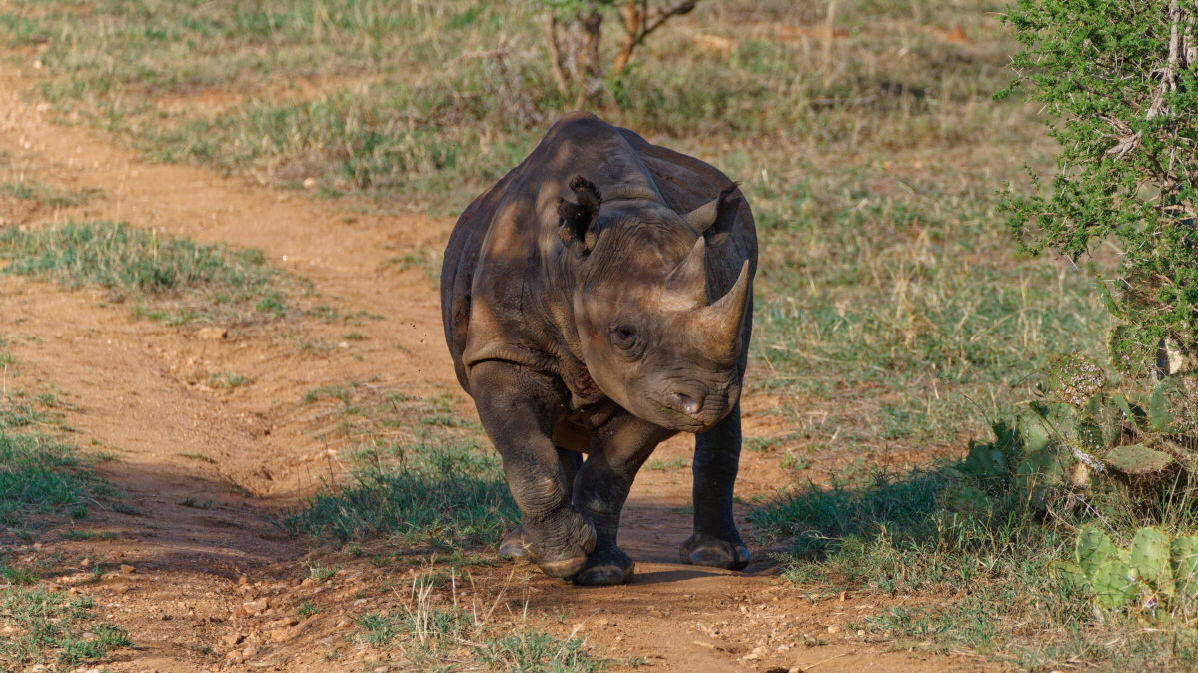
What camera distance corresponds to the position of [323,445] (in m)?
8.01

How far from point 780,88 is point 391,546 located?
34.0ft

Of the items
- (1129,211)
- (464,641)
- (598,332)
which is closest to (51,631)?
(464,641)

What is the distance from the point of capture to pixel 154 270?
1050 centimetres

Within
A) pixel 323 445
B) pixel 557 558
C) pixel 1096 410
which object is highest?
pixel 1096 410

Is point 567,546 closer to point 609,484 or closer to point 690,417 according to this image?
point 609,484

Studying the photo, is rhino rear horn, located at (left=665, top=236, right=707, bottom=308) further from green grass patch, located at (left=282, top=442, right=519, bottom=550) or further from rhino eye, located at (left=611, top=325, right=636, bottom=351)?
green grass patch, located at (left=282, top=442, right=519, bottom=550)

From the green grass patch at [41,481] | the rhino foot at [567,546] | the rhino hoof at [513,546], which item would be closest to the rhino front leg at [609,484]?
the rhino foot at [567,546]

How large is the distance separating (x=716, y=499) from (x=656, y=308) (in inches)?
63.8

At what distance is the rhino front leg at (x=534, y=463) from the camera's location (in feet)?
Answer: 16.6

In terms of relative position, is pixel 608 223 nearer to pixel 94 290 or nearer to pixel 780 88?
pixel 94 290

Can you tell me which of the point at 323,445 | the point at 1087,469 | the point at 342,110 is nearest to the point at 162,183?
the point at 342,110

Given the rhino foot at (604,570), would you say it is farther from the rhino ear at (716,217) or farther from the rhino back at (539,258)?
the rhino ear at (716,217)

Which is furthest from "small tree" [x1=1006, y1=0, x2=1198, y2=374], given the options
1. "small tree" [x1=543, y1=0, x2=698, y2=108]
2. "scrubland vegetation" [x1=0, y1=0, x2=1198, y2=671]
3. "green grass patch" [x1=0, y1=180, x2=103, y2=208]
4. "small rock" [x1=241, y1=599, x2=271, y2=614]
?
"green grass patch" [x1=0, y1=180, x2=103, y2=208]

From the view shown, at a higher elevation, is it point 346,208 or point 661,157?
point 661,157
